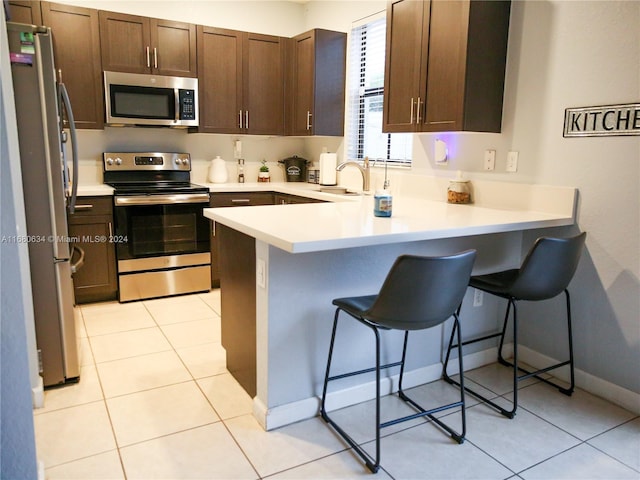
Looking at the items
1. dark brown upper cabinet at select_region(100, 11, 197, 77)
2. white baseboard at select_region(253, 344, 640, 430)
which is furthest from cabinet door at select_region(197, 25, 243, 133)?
white baseboard at select_region(253, 344, 640, 430)

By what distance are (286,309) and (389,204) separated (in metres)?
0.71

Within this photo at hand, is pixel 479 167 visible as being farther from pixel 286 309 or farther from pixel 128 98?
pixel 128 98

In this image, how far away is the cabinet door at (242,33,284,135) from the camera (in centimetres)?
434

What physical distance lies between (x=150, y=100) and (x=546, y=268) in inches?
127

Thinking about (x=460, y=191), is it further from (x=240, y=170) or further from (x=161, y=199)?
(x=240, y=170)

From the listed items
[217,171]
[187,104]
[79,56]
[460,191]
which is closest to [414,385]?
[460,191]

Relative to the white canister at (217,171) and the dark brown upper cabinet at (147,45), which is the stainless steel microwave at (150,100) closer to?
the dark brown upper cabinet at (147,45)

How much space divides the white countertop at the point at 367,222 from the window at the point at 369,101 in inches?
43.1

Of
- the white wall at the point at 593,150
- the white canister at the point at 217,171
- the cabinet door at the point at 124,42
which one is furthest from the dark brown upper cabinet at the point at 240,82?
the white wall at the point at 593,150

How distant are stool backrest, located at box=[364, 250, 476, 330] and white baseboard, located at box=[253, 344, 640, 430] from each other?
2.09 ft

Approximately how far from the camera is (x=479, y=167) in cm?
306

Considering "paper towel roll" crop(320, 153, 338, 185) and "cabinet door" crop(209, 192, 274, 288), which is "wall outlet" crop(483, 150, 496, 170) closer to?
"paper towel roll" crop(320, 153, 338, 185)

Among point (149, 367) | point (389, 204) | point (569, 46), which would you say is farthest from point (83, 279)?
point (569, 46)

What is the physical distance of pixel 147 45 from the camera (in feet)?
12.8
